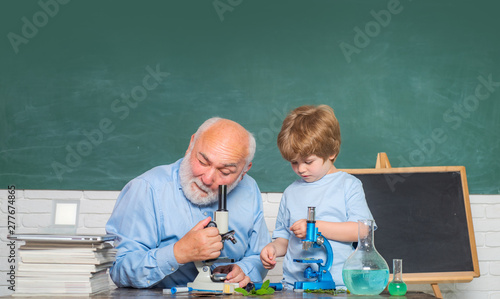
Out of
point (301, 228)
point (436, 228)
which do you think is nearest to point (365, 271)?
point (301, 228)

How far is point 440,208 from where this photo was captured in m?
3.56

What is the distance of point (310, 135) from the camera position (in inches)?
94.9

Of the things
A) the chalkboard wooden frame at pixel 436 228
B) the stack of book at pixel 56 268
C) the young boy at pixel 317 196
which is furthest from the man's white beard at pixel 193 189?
the chalkboard wooden frame at pixel 436 228

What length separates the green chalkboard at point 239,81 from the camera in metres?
3.84

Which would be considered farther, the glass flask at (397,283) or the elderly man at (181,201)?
the elderly man at (181,201)

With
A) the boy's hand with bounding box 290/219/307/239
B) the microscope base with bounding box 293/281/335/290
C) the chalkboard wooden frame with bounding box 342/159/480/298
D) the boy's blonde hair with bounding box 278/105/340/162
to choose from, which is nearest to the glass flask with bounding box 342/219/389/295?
the microscope base with bounding box 293/281/335/290

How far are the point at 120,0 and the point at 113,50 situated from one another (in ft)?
1.16

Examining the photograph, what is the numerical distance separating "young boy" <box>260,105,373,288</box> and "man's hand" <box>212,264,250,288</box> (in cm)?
14

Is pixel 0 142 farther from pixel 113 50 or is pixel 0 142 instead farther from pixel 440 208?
pixel 440 208

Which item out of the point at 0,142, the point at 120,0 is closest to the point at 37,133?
A: the point at 0,142

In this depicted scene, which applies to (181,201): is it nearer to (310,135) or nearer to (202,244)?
(202,244)

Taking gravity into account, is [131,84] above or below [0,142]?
above

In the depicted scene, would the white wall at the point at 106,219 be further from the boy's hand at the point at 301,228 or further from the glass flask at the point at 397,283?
the glass flask at the point at 397,283

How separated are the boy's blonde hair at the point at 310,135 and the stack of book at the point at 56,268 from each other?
0.94 metres
